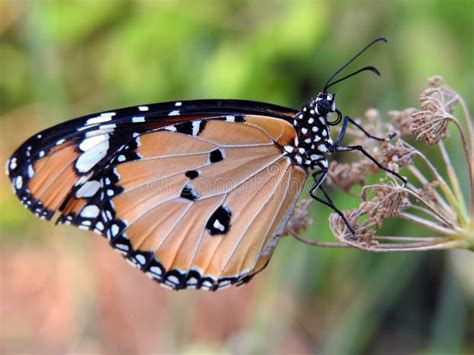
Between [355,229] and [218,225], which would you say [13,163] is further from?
[355,229]

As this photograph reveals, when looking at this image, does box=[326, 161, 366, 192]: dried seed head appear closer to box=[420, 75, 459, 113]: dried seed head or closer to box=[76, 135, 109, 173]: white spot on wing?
box=[420, 75, 459, 113]: dried seed head

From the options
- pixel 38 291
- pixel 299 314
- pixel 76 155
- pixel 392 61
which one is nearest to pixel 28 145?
pixel 76 155

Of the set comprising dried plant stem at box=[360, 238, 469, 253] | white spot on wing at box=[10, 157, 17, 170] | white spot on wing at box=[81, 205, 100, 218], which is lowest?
dried plant stem at box=[360, 238, 469, 253]

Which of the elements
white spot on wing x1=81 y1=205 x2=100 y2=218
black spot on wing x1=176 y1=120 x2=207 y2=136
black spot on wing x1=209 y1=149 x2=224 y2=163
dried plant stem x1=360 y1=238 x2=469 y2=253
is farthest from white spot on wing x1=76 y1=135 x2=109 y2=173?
dried plant stem x1=360 y1=238 x2=469 y2=253

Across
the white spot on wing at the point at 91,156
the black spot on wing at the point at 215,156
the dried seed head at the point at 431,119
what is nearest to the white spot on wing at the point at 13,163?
the white spot on wing at the point at 91,156

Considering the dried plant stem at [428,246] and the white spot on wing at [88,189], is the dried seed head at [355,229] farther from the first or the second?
the white spot on wing at [88,189]

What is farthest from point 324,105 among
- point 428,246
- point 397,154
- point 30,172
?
point 30,172
